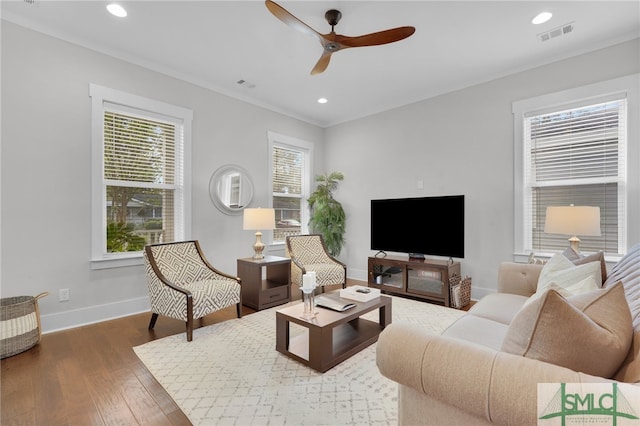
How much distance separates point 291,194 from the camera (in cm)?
532

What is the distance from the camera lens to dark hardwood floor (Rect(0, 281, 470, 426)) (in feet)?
5.57

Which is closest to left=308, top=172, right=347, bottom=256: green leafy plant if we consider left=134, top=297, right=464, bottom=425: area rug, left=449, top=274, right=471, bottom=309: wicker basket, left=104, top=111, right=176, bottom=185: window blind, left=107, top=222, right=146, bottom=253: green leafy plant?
left=449, top=274, right=471, bottom=309: wicker basket

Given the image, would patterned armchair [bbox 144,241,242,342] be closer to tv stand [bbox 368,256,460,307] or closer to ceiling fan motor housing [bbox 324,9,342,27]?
tv stand [bbox 368,256,460,307]

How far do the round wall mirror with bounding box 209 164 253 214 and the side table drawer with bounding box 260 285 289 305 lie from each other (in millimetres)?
1383

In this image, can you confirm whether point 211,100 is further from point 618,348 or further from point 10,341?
point 618,348

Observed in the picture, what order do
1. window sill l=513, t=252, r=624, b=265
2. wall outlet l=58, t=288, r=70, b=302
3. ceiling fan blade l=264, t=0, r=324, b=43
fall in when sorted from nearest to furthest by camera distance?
ceiling fan blade l=264, t=0, r=324, b=43 → wall outlet l=58, t=288, r=70, b=302 → window sill l=513, t=252, r=624, b=265

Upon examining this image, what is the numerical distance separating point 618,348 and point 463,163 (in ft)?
11.5

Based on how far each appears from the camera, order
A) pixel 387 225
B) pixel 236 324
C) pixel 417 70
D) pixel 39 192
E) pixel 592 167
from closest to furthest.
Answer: pixel 39 192 → pixel 236 324 → pixel 592 167 → pixel 417 70 → pixel 387 225

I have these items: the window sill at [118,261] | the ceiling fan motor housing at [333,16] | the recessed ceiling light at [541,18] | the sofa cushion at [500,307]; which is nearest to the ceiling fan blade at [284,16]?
the ceiling fan motor housing at [333,16]

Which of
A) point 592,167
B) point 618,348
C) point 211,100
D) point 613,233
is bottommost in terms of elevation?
point 618,348

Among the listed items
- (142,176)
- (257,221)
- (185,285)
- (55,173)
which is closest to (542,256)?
(257,221)

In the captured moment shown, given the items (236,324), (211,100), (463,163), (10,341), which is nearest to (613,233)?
(463,163)

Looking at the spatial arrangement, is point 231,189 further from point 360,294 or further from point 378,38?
point 378,38

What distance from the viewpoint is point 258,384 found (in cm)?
199
